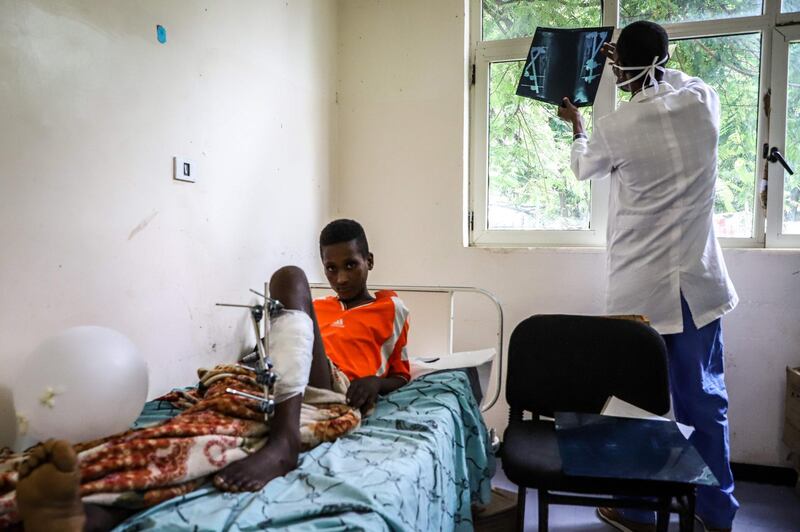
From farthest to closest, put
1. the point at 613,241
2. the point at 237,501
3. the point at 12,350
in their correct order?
the point at 613,241 → the point at 12,350 → the point at 237,501

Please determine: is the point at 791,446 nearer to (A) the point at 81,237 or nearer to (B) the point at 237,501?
(B) the point at 237,501

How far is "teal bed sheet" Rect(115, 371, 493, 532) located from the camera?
90 cm

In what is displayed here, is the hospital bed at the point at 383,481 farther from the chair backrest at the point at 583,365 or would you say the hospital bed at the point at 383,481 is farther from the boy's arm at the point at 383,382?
the chair backrest at the point at 583,365

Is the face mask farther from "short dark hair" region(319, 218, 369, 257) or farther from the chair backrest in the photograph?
"short dark hair" region(319, 218, 369, 257)

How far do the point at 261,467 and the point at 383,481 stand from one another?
24 centimetres

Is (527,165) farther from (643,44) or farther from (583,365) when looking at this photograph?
(583,365)

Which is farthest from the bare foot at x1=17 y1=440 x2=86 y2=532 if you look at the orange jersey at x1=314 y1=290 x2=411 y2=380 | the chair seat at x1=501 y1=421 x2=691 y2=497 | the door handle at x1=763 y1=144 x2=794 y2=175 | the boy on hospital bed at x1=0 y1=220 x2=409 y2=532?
the door handle at x1=763 y1=144 x2=794 y2=175

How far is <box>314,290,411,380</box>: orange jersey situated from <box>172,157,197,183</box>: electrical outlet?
0.64 meters

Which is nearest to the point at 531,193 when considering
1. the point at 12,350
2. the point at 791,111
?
the point at 791,111

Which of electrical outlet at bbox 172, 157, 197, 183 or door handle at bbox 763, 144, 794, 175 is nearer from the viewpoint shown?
electrical outlet at bbox 172, 157, 197, 183

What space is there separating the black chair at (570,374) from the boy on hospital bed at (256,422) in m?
0.40

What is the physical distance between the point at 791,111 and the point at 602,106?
0.77 metres

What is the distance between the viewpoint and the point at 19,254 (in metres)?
1.26

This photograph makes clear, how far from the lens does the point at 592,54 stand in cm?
238
